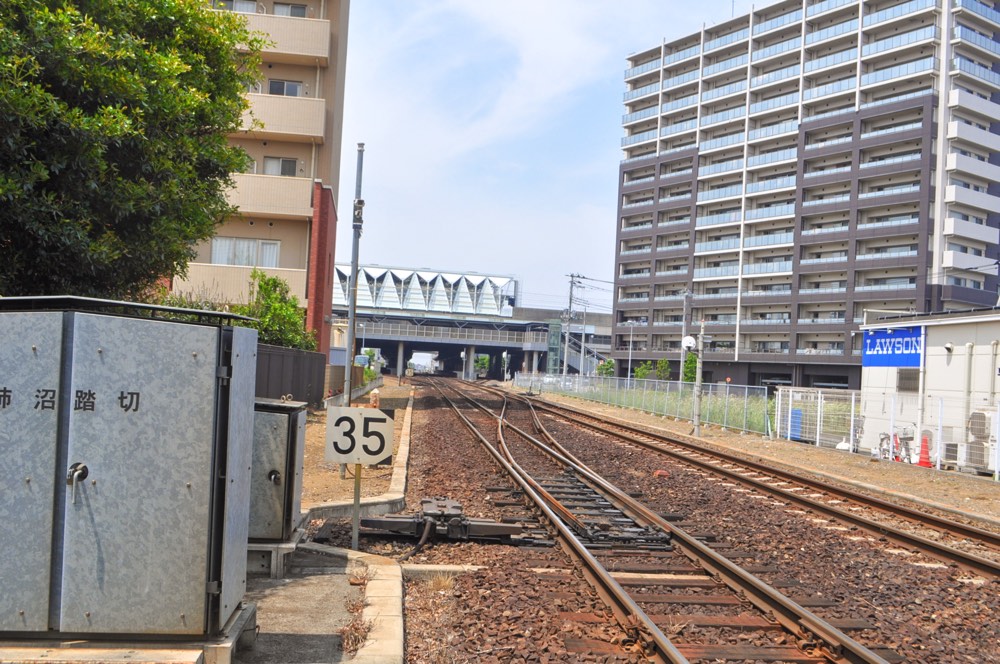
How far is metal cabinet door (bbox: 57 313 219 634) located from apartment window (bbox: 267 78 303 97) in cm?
2986

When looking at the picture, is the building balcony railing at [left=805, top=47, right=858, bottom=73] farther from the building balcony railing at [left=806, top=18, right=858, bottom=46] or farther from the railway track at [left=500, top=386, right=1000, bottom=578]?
the railway track at [left=500, top=386, right=1000, bottom=578]

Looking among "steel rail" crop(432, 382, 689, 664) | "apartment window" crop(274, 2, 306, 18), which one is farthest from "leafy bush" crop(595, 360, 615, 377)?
"steel rail" crop(432, 382, 689, 664)

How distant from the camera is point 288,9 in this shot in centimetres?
3266

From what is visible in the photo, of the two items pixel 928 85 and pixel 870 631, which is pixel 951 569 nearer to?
pixel 870 631

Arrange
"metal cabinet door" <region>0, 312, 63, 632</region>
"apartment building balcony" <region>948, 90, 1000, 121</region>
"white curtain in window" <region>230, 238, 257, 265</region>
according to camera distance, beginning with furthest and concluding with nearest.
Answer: "apartment building balcony" <region>948, 90, 1000, 121</region>, "white curtain in window" <region>230, 238, 257, 265</region>, "metal cabinet door" <region>0, 312, 63, 632</region>

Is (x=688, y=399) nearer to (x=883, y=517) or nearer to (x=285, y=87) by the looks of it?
(x=285, y=87)

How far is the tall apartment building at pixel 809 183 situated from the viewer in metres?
61.7

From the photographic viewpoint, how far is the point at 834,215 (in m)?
67.6

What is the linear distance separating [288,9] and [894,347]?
25.5 m

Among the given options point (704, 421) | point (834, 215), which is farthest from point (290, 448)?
point (834, 215)

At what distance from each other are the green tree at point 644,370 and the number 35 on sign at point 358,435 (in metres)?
69.1

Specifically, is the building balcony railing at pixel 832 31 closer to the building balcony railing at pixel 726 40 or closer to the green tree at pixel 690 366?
the building balcony railing at pixel 726 40

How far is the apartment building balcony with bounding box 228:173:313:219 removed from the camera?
98.6 ft

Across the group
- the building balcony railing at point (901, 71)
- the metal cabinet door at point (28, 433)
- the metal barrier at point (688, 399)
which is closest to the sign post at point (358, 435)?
the metal cabinet door at point (28, 433)
